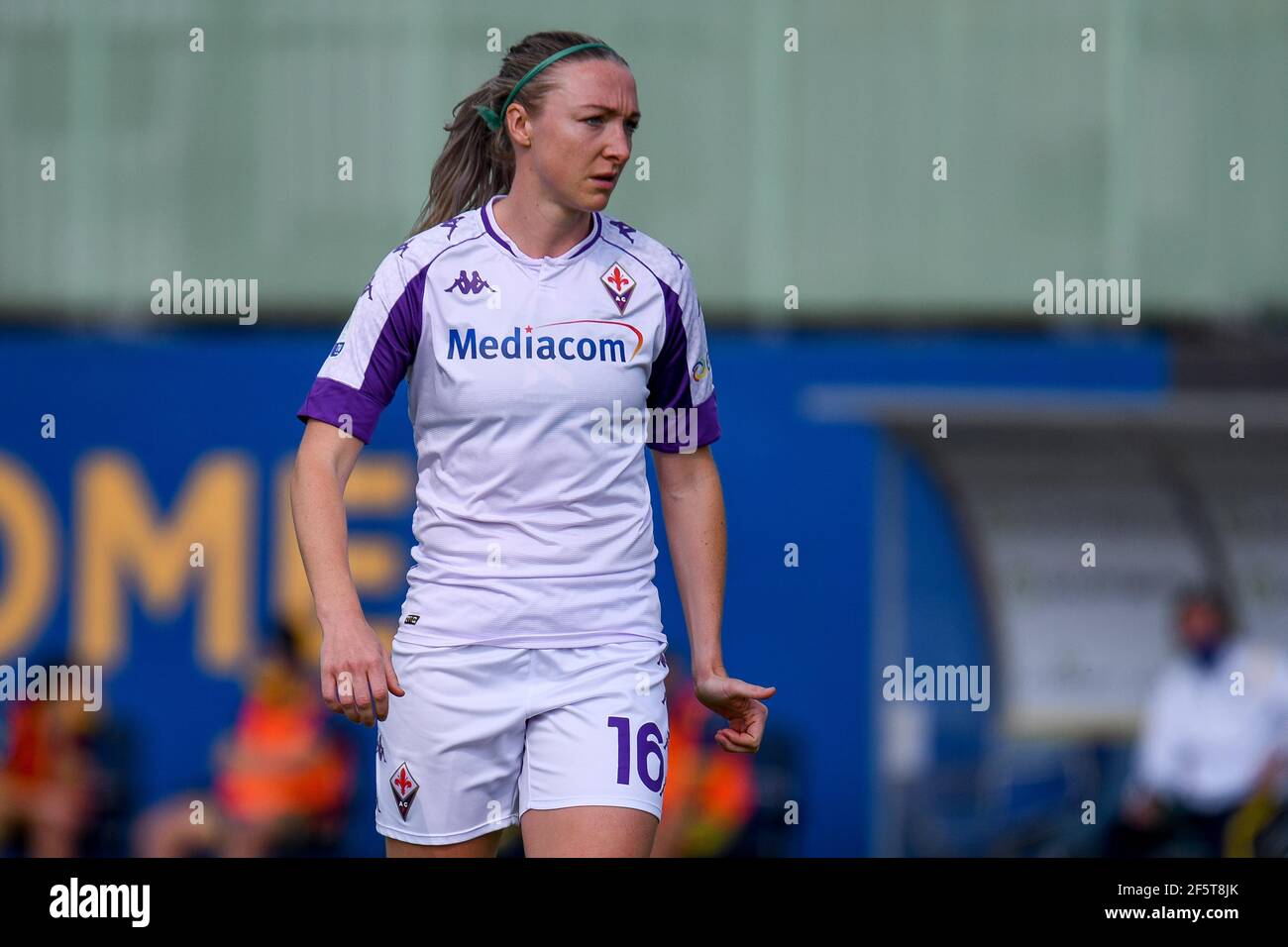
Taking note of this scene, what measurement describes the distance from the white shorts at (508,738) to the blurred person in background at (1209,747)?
709cm

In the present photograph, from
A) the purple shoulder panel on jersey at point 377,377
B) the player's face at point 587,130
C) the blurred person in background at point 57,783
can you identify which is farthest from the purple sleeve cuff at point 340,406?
the blurred person in background at point 57,783

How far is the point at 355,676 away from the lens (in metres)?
3.42

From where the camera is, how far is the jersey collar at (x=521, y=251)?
12.5 ft

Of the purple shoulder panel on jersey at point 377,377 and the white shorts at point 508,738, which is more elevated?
the purple shoulder panel on jersey at point 377,377

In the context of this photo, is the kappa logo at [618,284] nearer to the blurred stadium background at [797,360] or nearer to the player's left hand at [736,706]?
the player's left hand at [736,706]

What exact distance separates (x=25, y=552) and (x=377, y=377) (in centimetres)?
844

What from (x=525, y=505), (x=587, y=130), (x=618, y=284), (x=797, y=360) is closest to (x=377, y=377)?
(x=525, y=505)

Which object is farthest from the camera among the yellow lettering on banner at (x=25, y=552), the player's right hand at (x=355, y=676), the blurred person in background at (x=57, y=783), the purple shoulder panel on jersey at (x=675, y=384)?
the yellow lettering on banner at (x=25, y=552)

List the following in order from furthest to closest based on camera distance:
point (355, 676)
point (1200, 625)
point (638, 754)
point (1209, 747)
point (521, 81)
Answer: point (1200, 625) < point (1209, 747) < point (521, 81) < point (638, 754) < point (355, 676)

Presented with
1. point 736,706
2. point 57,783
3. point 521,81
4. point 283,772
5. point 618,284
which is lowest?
point 57,783

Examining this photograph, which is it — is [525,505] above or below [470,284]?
below

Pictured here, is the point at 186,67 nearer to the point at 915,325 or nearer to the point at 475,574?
the point at 915,325

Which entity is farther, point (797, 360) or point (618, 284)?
point (797, 360)

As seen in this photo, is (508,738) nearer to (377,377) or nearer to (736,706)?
(736,706)
